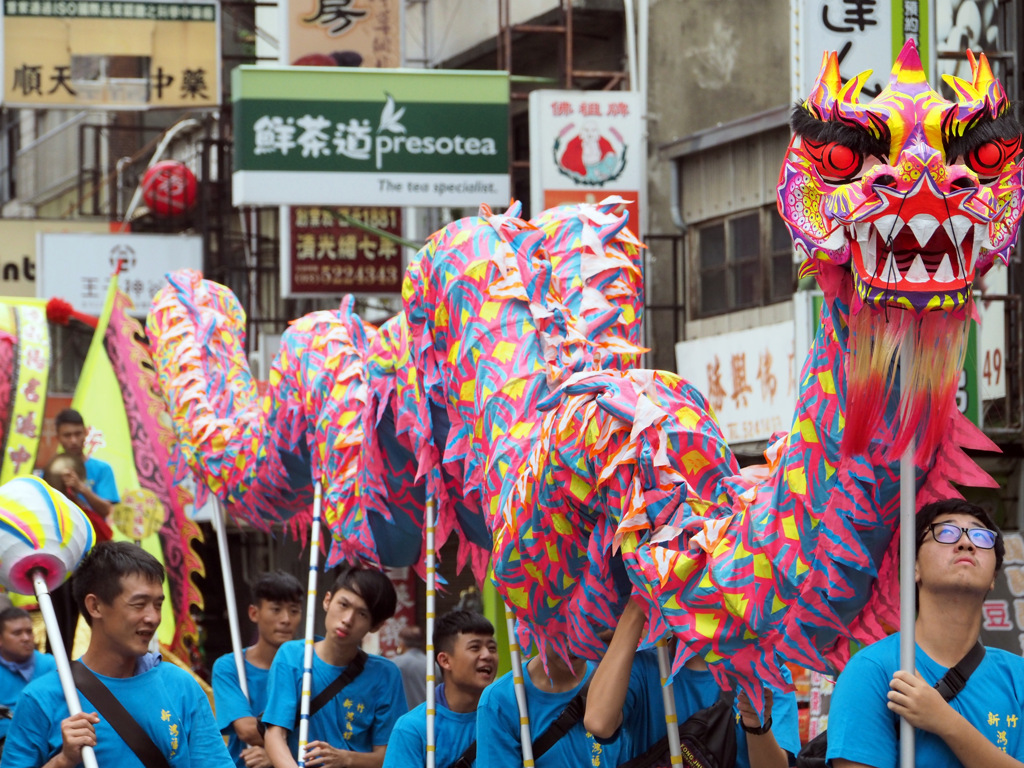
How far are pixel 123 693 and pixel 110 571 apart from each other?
27 cm

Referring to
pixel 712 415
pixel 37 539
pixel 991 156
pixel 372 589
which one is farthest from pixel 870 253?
pixel 372 589

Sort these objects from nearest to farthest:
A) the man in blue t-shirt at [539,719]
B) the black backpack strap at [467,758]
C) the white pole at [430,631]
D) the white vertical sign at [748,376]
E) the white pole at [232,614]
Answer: the man in blue t-shirt at [539,719] → the white pole at [430,631] → the black backpack strap at [467,758] → the white pole at [232,614] → the white vertical sign at [748,376]

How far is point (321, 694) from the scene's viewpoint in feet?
18.8

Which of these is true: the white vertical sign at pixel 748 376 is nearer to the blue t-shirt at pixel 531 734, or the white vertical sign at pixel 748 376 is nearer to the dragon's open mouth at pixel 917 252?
the blue t-shirt at pixel 531 734

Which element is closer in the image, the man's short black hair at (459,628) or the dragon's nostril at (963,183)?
the dragon's nostril at (963,183)

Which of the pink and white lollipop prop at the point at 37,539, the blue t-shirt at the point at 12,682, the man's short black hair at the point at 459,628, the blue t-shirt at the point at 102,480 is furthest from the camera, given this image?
the blue t-shirt at the point at 102,480

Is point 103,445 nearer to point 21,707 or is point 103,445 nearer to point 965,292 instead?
point 21,707

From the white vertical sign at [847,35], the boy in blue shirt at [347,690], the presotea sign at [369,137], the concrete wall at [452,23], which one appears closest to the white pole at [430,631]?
the boy in blue shirt at [347,690]

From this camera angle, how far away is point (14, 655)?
21.0 feet

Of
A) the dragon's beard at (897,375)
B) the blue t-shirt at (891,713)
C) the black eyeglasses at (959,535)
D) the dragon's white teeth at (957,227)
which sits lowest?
the blue t-shirt at (891,713)

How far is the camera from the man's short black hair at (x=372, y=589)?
566cm

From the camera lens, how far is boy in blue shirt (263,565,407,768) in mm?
5676

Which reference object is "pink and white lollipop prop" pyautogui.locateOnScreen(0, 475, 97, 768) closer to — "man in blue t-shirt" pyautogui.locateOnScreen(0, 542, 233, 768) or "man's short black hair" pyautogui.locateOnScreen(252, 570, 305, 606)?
"man in blue t-shirt" pyautogui.locateOnScreen(0, 542, 233, 768)

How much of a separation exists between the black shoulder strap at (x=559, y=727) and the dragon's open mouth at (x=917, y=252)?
169 centimetres
